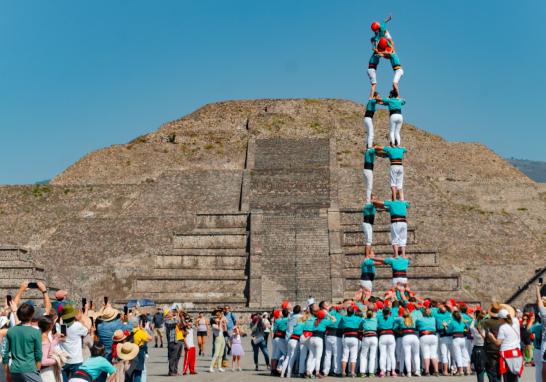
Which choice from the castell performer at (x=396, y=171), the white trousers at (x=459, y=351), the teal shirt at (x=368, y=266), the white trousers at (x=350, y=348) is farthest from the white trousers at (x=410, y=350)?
the castell performer at (x=396, y=171)

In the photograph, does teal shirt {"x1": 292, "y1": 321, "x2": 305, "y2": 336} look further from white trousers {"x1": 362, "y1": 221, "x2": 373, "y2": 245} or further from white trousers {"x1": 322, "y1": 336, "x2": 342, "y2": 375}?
white trousers {"x1": 362, "y1": 221, "x2": 373, "y2": 245}

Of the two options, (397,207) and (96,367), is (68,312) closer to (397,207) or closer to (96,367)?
(96,367)

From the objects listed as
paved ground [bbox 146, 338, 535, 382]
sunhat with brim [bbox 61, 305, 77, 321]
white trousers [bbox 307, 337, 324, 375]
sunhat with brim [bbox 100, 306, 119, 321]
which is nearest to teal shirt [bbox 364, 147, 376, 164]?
paved ground [bbox 146, 338, 535, 382]

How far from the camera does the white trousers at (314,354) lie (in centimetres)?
1858

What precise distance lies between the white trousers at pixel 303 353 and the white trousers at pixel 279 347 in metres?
0.40

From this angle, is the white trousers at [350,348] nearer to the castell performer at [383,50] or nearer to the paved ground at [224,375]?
the paved ground at [224,375]

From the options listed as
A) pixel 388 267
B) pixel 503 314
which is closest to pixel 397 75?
pixel 503 314

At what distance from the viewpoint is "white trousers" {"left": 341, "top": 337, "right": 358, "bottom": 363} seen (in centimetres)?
1869

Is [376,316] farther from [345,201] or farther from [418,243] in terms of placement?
[345,201]

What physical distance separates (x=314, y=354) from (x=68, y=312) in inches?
280

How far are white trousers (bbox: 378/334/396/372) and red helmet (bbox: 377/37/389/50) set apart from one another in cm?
933

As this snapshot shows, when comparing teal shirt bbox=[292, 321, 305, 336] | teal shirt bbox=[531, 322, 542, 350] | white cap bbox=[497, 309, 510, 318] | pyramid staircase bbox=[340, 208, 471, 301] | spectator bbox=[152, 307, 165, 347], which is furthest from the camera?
pyramid staircase bbox=[340, 208, 471, 301]

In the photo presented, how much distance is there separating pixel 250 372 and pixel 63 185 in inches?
1209

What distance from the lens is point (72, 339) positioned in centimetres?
1287
